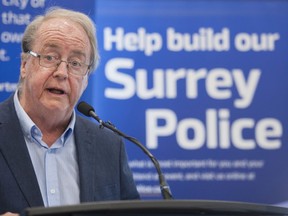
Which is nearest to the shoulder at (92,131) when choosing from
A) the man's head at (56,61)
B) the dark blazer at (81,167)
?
the dark blazer at (81,167)

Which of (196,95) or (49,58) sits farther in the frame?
(196,95)

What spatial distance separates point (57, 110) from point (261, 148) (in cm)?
186

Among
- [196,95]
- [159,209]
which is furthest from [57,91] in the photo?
[196,95]

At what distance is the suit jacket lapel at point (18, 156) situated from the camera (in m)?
2.05

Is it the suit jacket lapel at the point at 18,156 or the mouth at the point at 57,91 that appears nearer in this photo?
the suit jacket lapel at the point at 18,156

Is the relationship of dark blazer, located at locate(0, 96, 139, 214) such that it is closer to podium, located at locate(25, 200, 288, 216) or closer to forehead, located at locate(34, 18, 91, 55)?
forehead, located at locate(34, 18, 91, 55)

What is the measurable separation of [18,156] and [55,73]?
396 millimetres

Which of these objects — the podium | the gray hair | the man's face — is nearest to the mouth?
the man's face

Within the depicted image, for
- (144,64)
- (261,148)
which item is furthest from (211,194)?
(144,64)

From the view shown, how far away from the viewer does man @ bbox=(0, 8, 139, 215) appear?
2.12 meters

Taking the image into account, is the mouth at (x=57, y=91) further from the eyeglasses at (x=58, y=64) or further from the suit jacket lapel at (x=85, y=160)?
the suit jacket lapel at (x=85, y=160)

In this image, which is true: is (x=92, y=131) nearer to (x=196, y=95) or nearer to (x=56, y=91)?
(x=56, y=91)

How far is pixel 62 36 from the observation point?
2.35 metres

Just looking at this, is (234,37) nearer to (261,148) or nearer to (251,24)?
(251,24)
